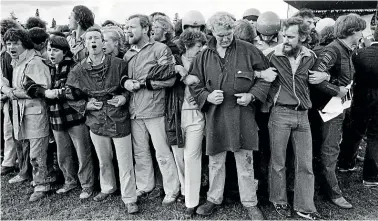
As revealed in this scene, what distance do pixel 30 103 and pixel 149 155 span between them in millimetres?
1836

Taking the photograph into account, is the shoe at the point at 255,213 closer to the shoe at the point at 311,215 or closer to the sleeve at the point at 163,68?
the shoe at the point at 311,215

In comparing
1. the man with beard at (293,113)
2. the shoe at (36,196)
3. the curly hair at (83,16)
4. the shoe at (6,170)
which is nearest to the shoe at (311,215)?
the man with beard at (293,113)

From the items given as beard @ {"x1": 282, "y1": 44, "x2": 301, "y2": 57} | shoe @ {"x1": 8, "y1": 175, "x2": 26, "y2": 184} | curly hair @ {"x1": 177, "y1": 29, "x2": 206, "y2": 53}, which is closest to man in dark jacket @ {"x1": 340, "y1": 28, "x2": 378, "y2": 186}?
beard @ {"x1": 282, "y1": 44, "x2": 301, "y2": 57}

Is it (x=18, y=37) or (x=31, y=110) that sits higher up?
(x=18, y=37)

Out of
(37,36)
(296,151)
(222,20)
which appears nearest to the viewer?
(222,20)

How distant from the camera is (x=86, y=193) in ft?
16.4

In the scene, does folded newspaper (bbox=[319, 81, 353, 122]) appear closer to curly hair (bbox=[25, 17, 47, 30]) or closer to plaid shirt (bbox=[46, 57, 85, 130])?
plaid shirt (bbox=[46, 57, 85, 130])

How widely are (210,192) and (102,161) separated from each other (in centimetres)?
150

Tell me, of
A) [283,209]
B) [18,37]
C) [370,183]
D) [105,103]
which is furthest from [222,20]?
[370,183]

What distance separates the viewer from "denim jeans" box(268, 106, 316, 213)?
4.14 m

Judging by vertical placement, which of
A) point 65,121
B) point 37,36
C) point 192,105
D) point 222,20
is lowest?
point 65,121

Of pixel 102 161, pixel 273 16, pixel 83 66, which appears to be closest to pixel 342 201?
pixel 273 16

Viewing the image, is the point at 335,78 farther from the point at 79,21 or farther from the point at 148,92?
the point at 79,21

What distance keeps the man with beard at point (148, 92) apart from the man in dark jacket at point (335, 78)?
1868 millimetres
